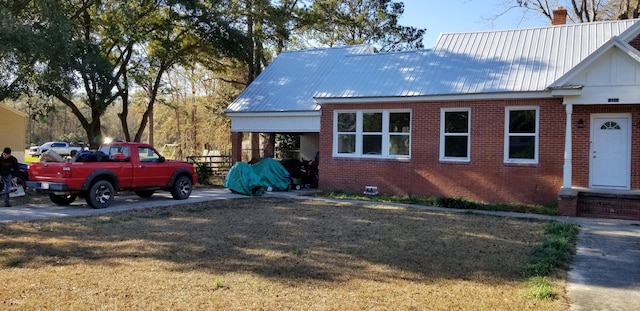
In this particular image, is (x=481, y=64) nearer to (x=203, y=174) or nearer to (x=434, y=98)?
(x=434, y=98)

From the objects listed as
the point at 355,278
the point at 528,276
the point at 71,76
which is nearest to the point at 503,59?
the point at 528,276

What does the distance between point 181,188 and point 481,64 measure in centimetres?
1074

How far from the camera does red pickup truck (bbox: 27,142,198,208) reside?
13070mm

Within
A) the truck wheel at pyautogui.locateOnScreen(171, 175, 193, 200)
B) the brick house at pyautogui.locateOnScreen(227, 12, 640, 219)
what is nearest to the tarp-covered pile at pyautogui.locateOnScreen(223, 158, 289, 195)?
the brick house at pyautogui.locateOnScreen(227, 12, 640, 219)

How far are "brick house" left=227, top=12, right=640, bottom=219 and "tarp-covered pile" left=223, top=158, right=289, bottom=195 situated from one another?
5.33ft

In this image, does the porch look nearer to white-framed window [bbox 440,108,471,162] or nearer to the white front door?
the white front door

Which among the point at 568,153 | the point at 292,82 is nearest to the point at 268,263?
the point at 568,153

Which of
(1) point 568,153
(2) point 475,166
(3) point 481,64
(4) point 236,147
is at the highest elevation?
(3) point 481,64

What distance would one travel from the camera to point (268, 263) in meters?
7.53

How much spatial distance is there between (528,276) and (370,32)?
97.9 ft

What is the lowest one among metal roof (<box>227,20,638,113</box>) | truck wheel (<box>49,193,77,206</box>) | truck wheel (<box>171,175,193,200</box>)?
truck wheel (<box>49,193,77,206</box>)

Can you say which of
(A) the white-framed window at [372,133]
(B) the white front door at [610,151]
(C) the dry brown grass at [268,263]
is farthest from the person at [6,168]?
(B) the white front door at [610,151]

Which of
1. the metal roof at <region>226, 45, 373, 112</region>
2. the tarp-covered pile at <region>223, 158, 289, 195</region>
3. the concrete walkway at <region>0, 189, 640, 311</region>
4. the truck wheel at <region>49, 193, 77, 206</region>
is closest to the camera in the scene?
the concrete walkway at <region>0, 189, 640, 311</region>

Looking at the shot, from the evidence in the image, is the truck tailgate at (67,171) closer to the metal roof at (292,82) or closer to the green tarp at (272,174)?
the green tarp at (272,174)
